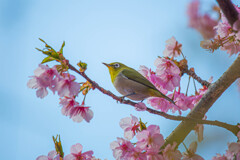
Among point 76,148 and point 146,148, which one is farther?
point 76,148

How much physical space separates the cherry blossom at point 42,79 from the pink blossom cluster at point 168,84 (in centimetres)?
84

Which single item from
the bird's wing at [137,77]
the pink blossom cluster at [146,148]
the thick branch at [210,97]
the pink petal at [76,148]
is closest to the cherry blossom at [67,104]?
the pink petal at [76,148]

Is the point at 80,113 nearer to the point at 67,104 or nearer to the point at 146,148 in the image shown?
the point at 67,104

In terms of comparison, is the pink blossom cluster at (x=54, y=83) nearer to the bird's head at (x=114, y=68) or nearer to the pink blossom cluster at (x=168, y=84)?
the pink blossom cluster at (x=168, y=84)

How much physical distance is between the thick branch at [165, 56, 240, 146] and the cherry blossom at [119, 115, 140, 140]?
25 cm

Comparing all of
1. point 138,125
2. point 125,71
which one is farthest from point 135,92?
point 138,125

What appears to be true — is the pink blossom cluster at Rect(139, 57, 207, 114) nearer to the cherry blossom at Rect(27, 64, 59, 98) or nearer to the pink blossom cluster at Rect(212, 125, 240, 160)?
the pink blossom cluster at Rect(212, 125, 240, 160)

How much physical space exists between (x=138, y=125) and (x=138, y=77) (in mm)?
711

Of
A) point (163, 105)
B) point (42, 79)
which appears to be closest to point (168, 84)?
point (163, 105)

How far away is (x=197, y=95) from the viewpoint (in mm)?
2158

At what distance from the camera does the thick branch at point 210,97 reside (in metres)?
1.84

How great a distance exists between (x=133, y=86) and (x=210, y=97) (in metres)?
0.80

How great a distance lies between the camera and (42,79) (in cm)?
161

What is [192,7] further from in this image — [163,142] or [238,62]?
[163,142]
